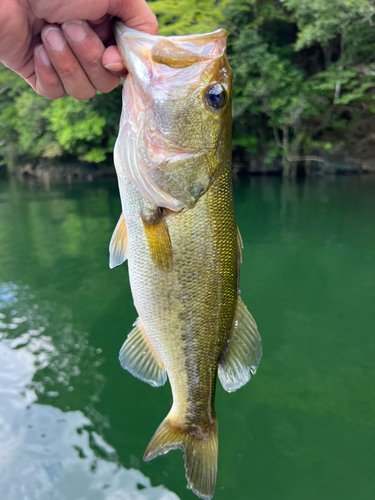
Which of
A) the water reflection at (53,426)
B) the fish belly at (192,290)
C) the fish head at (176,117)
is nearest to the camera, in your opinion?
the fish head at (176,117)

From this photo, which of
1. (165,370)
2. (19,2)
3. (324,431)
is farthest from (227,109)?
(324,431)

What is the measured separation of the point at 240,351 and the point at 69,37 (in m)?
1.63

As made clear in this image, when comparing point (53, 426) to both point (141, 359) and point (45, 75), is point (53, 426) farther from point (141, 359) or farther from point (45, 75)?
point (45, 75)

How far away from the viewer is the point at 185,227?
1.49 meters

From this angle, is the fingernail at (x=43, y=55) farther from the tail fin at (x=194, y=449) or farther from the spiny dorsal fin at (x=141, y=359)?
the tail fin at (x=194, y=449)

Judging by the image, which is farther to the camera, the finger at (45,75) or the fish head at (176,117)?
the finger at (45,75)

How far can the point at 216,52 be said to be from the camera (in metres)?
1.40

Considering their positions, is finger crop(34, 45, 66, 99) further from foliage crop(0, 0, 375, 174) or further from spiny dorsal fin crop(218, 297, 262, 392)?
foliage crop(0, 0, 375, 174)

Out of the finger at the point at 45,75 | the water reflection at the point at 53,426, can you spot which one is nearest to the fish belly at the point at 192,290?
the finger at the point at 45,75

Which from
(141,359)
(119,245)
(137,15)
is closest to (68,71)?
(137,15)

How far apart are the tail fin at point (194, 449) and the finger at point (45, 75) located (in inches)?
70.3

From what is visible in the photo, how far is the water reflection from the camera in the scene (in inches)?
111

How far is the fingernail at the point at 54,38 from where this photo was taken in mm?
1579

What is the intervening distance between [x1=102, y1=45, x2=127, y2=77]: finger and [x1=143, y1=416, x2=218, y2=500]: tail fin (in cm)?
166
